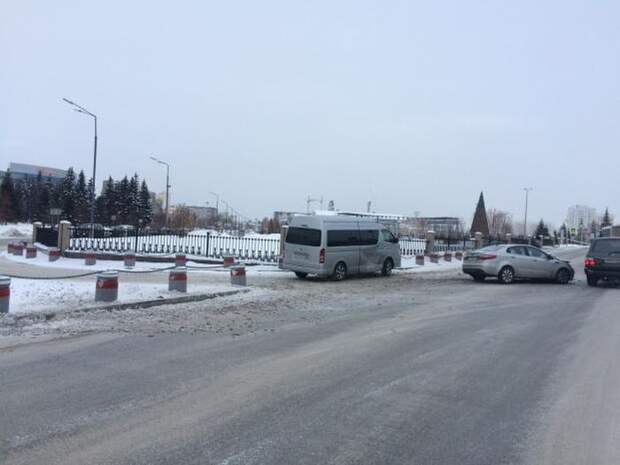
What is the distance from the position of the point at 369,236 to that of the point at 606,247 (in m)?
8.40

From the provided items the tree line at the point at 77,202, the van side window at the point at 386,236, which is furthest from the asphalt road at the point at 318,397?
the tree line at the point at 77,202

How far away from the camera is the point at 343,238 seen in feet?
64.2

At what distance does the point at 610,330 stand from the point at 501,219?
129542mm

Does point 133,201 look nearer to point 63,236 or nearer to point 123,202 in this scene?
point 123,202

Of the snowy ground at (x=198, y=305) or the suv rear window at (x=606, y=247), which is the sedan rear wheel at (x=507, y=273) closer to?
the suv rear window at (x=606, y=247)

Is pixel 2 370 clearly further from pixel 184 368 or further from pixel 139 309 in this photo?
pixel 139 309

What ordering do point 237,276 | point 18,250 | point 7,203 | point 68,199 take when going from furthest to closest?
point 7,203, point 68,199, point 18,250, point 237,276

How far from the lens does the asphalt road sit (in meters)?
4.34

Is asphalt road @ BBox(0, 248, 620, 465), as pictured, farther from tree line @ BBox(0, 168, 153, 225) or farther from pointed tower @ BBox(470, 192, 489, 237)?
tree line @ BBox(0, 168, 153, 225)

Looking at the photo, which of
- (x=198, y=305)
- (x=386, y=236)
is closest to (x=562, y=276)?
(x=386, y=236)

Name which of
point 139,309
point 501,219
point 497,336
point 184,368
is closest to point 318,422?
point 184,368

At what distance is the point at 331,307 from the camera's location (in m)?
12.7

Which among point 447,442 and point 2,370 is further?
point 2,370

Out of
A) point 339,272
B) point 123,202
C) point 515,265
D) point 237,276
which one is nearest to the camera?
point 237,276
